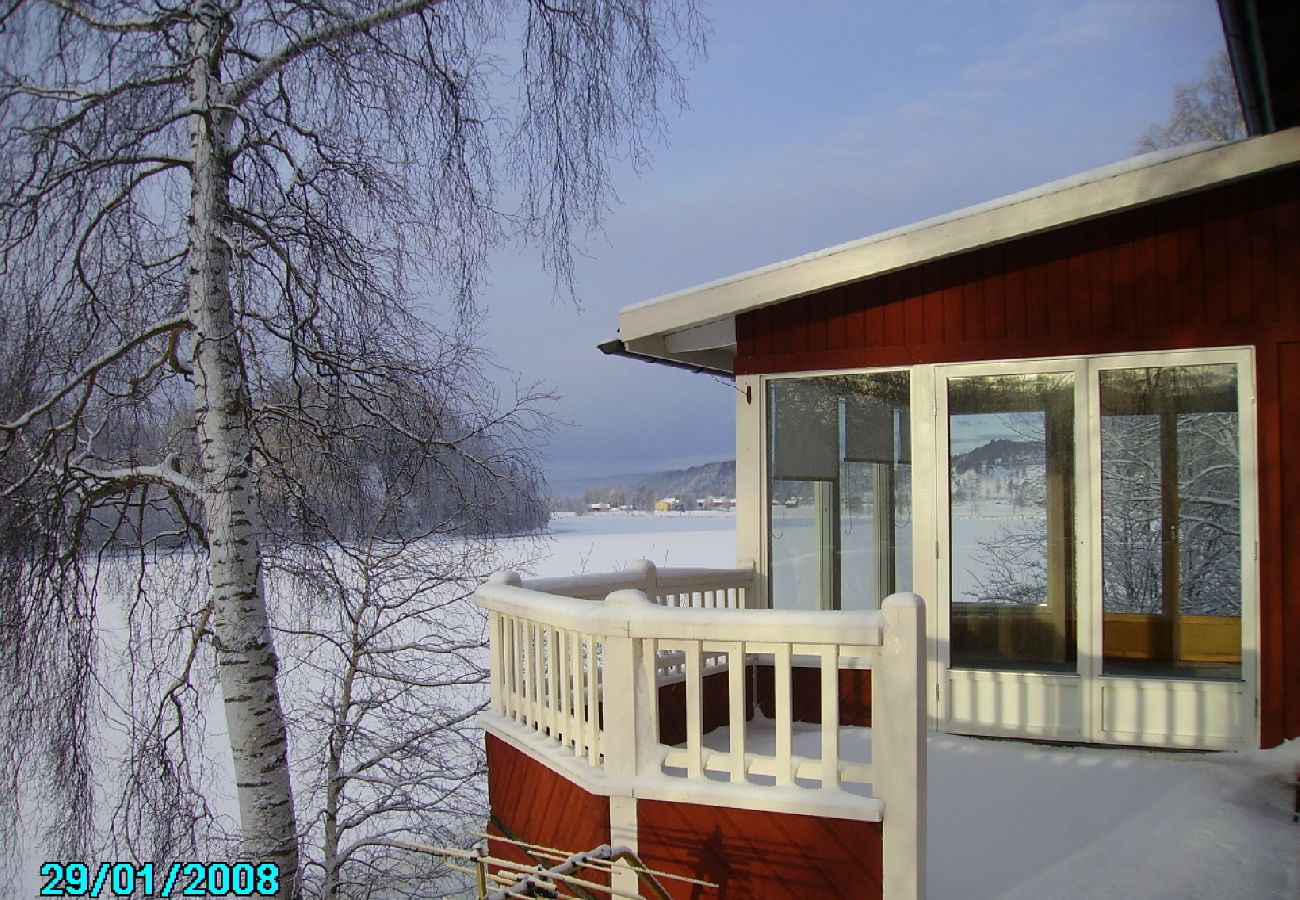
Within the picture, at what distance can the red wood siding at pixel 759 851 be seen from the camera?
10.3 ft

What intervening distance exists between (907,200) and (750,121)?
53899 mm

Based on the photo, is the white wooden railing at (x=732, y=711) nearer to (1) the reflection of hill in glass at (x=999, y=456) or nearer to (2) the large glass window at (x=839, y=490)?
(2) the large glass window at (x=839, y=490)

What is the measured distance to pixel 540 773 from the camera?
4.22 meters

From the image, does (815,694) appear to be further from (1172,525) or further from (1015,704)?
(1172,525)

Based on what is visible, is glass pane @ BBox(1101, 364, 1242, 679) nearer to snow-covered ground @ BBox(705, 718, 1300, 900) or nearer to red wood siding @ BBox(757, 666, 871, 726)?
snow-covered ground @ BBox(705, 718, 1300, 900)

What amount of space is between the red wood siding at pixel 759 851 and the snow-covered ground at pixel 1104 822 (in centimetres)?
47

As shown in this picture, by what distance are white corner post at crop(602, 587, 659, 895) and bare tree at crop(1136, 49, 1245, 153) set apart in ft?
54.5

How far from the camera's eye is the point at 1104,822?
4027 millimetres

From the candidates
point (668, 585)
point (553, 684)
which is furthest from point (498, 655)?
point (668, 585)

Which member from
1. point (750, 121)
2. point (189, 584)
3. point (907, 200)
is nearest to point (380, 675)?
point (189, 584)

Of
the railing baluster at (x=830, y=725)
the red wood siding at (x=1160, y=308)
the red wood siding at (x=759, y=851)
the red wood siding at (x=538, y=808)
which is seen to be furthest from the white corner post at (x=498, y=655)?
the red wood siding at (x=1160, y=308)

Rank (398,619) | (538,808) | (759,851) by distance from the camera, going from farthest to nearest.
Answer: (398,619) < (538,808) < (759,851)

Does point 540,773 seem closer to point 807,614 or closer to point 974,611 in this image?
point 807,614

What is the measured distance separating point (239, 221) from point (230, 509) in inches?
65.7
